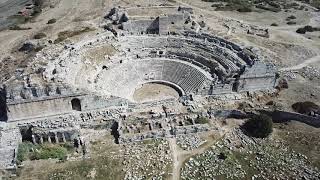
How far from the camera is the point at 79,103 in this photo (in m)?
50.4

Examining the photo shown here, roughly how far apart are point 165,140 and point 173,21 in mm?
29815

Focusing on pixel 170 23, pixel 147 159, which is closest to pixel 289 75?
pixel 170 23

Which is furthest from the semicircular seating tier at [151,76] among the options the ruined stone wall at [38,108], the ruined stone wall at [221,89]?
the ruined stone wall at [38,108]

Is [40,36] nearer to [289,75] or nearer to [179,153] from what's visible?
[179,153]

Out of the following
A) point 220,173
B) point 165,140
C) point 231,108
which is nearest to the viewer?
point 220,173

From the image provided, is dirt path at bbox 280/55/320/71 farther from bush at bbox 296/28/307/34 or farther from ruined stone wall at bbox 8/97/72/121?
ruined stone wall at bbox 8/97/72/121

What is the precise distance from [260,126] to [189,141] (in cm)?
916

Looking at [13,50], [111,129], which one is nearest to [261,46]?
[111,129]

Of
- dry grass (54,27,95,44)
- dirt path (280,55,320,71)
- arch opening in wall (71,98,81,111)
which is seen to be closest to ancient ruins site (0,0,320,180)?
arch opening in wall (71,98,81,111)

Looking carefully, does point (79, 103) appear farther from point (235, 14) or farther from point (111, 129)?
point (235, 14)

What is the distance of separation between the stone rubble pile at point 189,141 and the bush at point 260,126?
6675 mm

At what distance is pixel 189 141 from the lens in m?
47.6

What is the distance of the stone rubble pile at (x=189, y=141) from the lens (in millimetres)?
46844

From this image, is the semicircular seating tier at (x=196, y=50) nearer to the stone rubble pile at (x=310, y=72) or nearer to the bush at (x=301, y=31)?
the stone rubble pile at (x=310, y=72)
